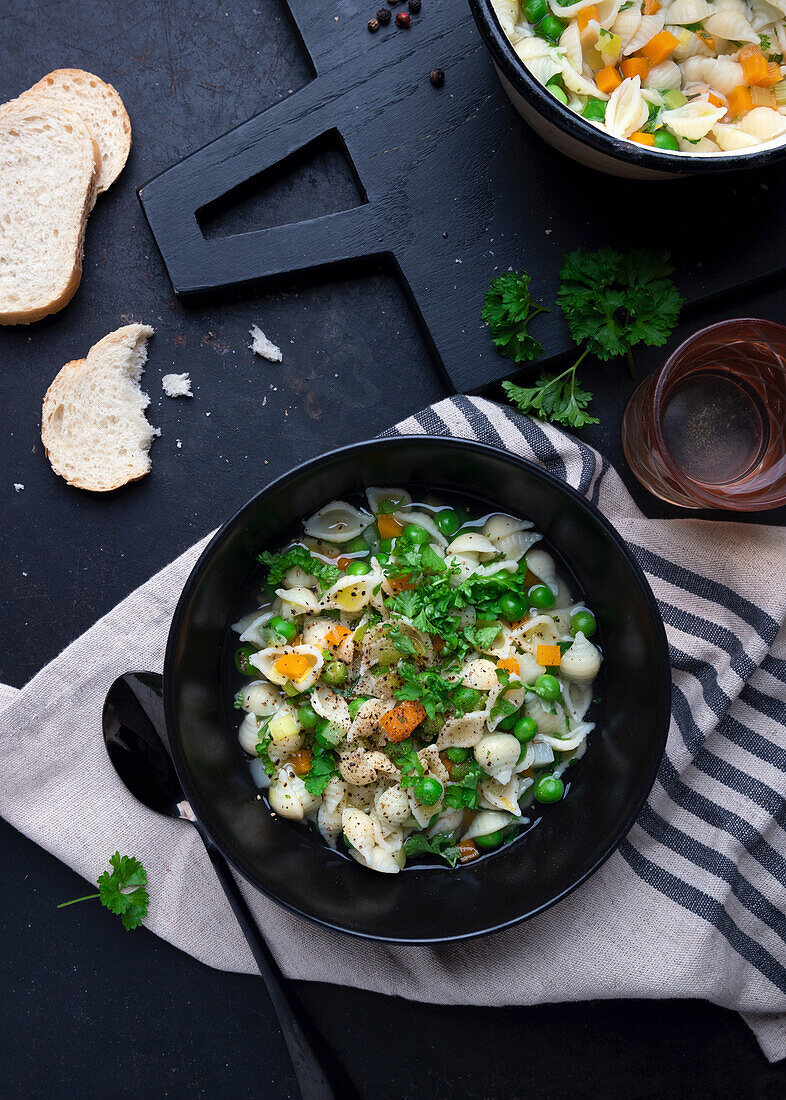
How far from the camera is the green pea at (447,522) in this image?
3.07 meters

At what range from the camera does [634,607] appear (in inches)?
108

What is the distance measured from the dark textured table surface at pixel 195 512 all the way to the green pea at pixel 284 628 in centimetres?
60

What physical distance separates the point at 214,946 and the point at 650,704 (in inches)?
78.1

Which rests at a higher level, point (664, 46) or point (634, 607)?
point (664, 46)

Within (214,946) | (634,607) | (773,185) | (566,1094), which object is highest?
(773,185)

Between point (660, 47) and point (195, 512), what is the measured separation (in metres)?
2.45

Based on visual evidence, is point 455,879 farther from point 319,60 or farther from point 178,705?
point 319,60

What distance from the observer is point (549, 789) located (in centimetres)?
296

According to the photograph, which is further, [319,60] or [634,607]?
[319,60]

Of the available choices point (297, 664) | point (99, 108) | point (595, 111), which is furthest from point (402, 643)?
point (99, 108)

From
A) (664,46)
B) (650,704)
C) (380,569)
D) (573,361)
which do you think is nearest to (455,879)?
(650,704)

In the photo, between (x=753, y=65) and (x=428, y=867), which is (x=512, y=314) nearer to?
(x=753, y=65)

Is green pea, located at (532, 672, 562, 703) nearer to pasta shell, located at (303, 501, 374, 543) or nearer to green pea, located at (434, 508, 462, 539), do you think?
green pea, located at (434, 508, 462, 539)

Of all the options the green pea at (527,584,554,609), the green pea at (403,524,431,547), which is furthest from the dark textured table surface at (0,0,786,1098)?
the green pea at (527,584,554,609)
